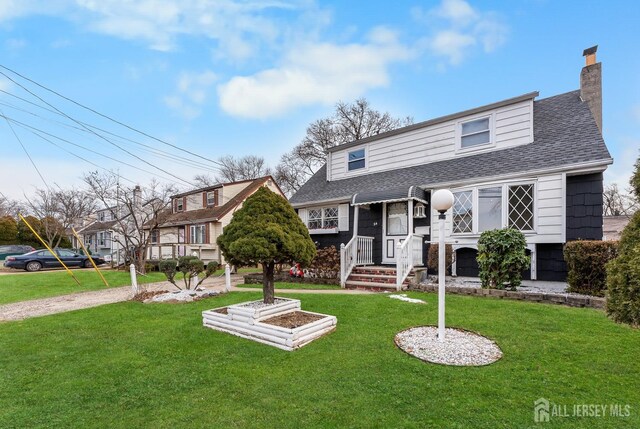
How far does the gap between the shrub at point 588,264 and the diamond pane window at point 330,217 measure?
23.9 feet

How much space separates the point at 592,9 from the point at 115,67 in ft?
49.9

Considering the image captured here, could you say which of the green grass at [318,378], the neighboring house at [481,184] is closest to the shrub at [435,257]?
the neighboring house at [481,184]

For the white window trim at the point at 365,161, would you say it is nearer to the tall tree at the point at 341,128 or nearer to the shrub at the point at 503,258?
the shrub at the point at 503,258

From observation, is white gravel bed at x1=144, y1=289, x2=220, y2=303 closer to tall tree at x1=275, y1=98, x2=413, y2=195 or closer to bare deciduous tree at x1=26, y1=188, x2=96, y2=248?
tall tree at x1=275, y1=98, x2=413, y2=195

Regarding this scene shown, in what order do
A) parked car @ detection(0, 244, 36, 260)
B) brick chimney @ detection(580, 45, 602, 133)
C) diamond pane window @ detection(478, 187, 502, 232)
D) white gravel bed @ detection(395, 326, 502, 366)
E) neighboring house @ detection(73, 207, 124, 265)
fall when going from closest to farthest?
white gravel bed @ detection(395, 326, 502, 366) → diamond pane window @ detection(478, 187, 502, 232) → brick chimney @ detection(580, 45, 602, 133) → parked car @ detection(0, 244, 36, 260) → neighboring house @ detection(73, 207, 124, 265)

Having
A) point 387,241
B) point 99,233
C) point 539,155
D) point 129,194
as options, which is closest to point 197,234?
point 129,194

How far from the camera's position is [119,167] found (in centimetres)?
1925

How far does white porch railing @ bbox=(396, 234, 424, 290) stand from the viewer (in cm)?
788

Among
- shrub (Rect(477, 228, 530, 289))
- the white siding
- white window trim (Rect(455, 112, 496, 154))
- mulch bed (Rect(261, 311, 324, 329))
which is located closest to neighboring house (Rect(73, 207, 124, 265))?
the white siding

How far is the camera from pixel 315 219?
12758 mm

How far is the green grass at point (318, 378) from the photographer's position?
2568 millimetres

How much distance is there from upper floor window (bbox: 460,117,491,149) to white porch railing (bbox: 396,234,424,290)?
3.58m

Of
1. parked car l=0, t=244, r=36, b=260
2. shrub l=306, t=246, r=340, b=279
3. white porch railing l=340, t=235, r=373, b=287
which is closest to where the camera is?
white porch railing l=340, t=235, r=373, b=287

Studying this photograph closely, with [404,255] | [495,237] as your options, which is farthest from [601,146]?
[404,255]
